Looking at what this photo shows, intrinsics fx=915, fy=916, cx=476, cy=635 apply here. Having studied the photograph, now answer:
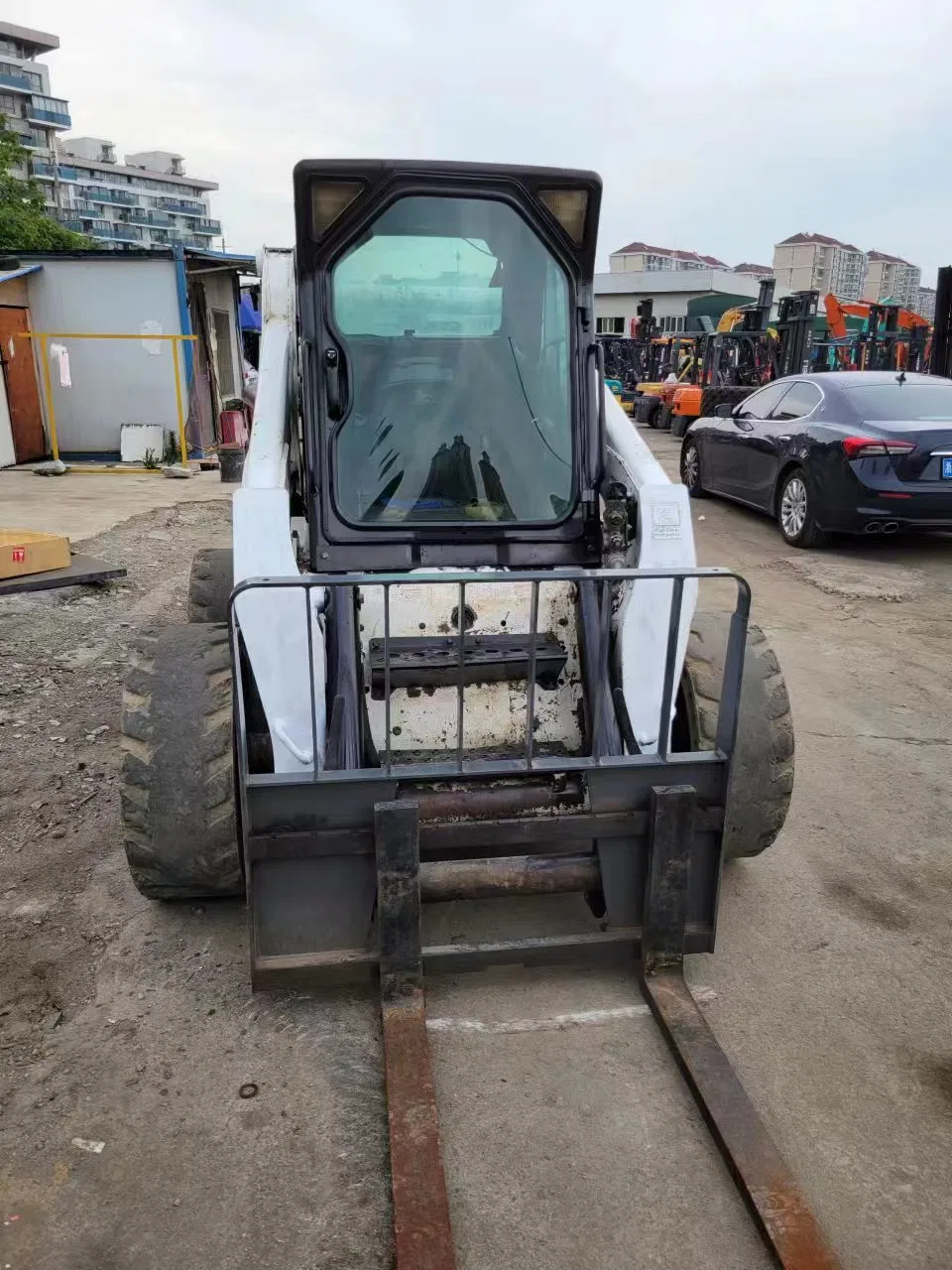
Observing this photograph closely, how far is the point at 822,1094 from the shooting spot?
2557 millimetres

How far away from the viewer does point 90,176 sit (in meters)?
117

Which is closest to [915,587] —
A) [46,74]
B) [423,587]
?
[423,587]

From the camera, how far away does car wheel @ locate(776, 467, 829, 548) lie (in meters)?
9.06

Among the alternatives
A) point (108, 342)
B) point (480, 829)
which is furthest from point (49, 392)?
point (480, 829)

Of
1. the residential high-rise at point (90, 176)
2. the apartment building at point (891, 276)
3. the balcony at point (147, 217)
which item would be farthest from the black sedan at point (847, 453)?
the balcony at point (147, 217)

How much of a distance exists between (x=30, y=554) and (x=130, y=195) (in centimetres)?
13622

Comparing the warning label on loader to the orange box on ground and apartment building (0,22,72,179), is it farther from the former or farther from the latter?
apartment building (0,22,72,179)

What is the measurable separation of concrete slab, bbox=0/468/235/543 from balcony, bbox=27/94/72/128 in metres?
100

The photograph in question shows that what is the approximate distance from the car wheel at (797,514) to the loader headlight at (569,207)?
6.29 m

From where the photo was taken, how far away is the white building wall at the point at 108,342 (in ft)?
47.6

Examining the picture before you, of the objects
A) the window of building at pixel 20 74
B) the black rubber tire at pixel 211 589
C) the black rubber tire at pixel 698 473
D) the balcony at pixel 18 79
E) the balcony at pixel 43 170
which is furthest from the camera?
the balcony at pixel 43 170

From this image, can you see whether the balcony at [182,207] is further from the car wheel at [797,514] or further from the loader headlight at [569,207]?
the loader headlight at [569,207]

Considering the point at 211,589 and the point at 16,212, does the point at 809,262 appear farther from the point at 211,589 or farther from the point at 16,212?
the point at 211,589

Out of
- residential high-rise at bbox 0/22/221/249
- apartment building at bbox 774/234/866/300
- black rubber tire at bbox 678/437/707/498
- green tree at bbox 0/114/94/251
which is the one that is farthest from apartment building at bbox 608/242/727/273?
black rubber tire at bbox 678/437/707/498
